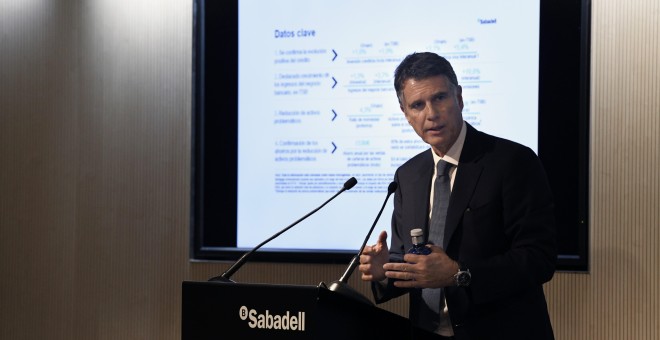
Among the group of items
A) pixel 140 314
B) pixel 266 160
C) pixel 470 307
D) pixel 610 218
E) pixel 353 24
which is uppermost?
pixel 353 24

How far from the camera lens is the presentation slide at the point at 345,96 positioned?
3168 millimetres

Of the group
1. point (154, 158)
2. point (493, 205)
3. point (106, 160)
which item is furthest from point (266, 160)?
point (493, 205)

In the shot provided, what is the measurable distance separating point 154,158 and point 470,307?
73.5 inches

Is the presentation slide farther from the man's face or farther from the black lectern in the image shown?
the black lectern

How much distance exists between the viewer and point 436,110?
104 inches

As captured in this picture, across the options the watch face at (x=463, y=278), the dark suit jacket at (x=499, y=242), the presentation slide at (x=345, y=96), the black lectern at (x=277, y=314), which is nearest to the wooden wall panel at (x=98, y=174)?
the presentation slide at (x=345, y=96)

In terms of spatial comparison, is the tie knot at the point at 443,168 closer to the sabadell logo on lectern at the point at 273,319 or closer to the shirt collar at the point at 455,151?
the shirt collar at the point at 455,151

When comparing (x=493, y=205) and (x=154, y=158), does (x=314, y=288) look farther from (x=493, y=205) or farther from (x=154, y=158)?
(x=154, y=158)

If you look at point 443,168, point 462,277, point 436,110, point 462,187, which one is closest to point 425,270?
point 462,277

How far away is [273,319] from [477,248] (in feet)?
2.35

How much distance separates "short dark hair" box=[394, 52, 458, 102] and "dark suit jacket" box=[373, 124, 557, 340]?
0.98 ft

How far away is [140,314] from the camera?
143 inches

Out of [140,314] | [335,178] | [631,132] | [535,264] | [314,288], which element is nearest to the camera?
[314,288]

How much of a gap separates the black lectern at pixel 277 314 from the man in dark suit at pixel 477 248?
185 mm
